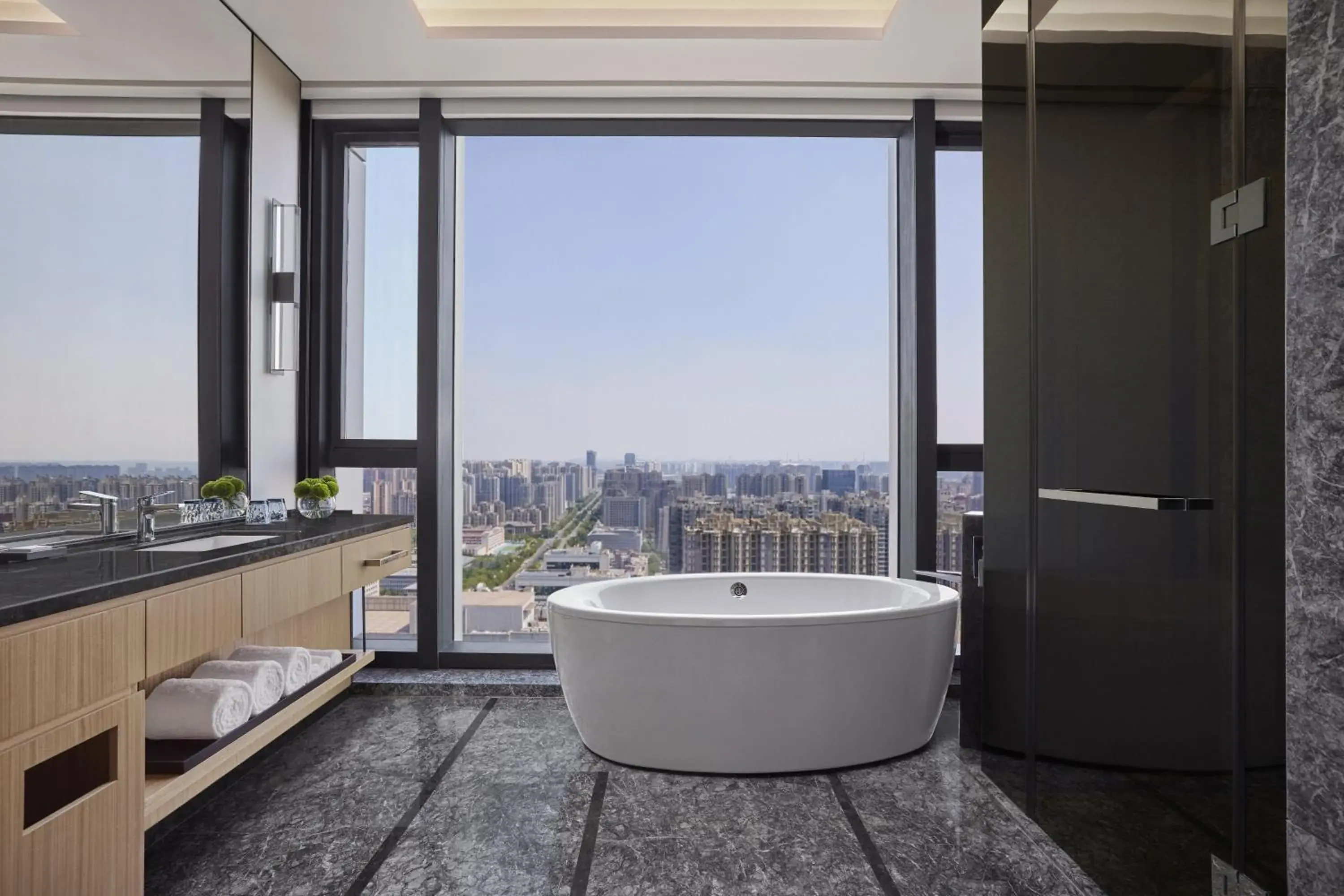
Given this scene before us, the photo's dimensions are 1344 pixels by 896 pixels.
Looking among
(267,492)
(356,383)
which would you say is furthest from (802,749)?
(356,383)

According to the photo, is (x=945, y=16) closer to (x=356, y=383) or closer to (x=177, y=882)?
(x=356, y=383)

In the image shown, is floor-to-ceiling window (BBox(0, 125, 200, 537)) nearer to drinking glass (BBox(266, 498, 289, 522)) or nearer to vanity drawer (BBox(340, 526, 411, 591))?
drinking glass (BBox(266, 498, 289, 522))

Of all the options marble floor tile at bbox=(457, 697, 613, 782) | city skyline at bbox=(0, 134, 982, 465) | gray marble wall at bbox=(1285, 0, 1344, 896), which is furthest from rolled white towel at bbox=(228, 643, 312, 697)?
gray marble wall at bbox=(1285, 0, 1344, 896)

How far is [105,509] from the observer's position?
2.11 m

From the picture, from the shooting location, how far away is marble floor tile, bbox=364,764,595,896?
1819 mm

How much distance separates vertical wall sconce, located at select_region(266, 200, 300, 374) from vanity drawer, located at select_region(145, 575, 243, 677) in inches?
55.6

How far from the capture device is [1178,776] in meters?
1.38

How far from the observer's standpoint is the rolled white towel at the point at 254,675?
2068 millimetres

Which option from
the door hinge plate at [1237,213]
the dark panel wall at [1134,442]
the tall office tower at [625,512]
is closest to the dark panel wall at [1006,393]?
the dark panel wall at [1134,442]

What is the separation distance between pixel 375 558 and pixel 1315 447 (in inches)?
104

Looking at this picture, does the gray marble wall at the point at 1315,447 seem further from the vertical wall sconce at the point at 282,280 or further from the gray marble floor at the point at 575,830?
the vertical wall sconce at the point at 282,280

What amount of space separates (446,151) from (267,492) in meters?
1.62

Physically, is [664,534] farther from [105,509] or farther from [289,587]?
[105,509]

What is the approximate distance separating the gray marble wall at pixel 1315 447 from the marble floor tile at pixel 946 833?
832 millimetres
